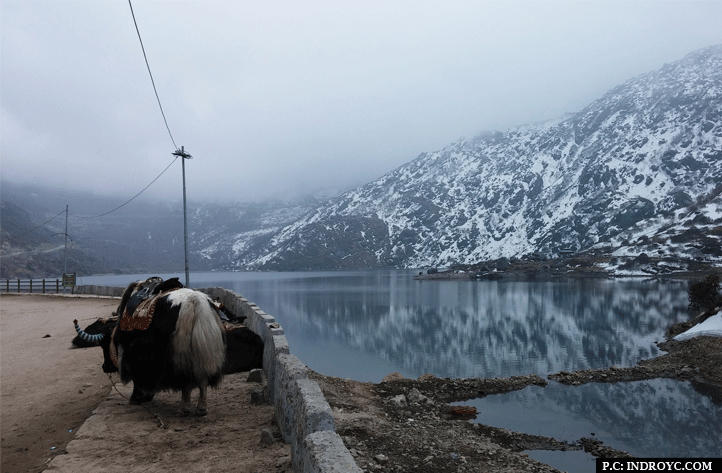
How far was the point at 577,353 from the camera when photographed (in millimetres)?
26562

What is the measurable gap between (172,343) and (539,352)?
2552cm

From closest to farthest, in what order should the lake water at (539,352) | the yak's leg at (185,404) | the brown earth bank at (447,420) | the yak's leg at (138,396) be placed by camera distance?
the yak's leg at (185,404), the yak's leg at (138,396), the brown earth bank at (447,420), the lake water at (539,352)

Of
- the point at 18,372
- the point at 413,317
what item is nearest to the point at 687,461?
the point at 18,372

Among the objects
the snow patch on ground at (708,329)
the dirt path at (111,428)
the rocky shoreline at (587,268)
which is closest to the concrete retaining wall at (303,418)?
the dirt path at (111,428)

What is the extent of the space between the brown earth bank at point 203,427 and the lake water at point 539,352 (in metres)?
1.59

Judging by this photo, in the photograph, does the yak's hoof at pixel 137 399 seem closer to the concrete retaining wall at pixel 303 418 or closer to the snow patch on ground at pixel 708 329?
the concrete retaining wall at pixel 303 418

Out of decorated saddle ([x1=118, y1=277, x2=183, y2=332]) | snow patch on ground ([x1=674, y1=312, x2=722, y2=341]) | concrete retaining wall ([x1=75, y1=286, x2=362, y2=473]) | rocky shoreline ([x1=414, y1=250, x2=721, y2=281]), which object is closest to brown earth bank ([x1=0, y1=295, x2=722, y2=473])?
concrete retaining wall ([x1=75, y1=286, x2=362, y2=473])

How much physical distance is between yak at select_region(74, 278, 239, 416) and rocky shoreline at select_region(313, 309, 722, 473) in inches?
111

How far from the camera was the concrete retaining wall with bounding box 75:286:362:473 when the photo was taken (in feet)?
10.6

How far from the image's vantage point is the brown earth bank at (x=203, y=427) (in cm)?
502

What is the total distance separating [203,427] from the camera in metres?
5.92

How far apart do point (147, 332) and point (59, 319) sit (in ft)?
49.1

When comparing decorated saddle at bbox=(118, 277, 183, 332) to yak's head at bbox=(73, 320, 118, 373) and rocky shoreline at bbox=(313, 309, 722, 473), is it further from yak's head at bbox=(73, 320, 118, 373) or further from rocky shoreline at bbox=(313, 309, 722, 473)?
rocky shoreline at bbox=(313, 309, 722, 473)

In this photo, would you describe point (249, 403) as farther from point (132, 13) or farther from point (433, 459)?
point (132, 13)
